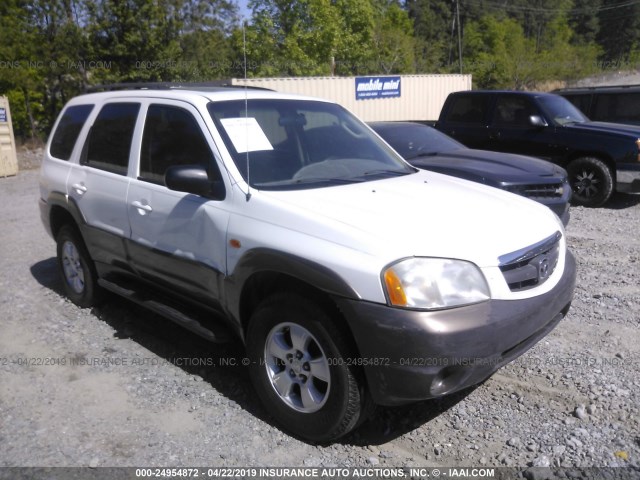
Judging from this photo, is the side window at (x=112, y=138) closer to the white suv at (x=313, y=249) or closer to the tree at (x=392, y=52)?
the white suv at (x=313, y=249)

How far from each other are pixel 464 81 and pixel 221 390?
25.0 metres

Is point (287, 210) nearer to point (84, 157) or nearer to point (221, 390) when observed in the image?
point (221, 390)

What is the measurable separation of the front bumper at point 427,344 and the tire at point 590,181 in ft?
23.2

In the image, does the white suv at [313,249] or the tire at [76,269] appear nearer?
the white suv at [313,249]

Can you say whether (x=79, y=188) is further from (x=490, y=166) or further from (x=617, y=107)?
(x=617, y=107)

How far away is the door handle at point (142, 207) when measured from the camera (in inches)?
157

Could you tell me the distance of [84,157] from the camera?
4918mm

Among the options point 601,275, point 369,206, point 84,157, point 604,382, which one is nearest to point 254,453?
point 369,206

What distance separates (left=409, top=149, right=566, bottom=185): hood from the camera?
6.75m

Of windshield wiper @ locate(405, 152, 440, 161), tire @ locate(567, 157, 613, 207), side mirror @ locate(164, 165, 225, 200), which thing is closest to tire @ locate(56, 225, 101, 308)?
side mirror @ locate(164, 165, 225, 200)

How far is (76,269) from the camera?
529 centimetres

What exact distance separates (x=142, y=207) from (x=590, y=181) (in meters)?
7.55

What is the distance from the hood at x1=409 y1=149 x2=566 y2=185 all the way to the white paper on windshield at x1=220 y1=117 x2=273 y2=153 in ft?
11.8

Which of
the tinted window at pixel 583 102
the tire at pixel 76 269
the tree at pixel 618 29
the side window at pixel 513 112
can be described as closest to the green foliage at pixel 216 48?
the tire at pixel 76 269
